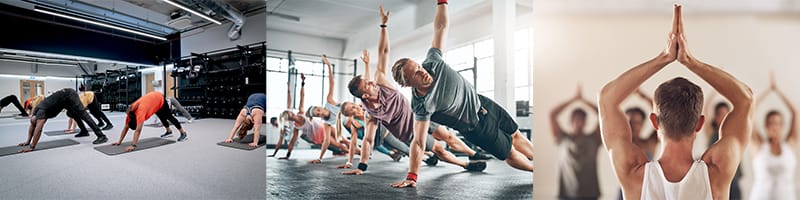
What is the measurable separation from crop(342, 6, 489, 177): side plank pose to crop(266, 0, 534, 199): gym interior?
0.04 meters

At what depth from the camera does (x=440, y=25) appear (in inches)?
75.5

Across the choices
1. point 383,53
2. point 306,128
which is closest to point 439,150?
point 383,53

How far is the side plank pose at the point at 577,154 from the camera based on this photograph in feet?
6.37

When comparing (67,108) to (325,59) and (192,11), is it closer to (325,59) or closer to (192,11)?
(192,11)

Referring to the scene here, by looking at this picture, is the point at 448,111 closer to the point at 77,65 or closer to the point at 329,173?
the point at 329,173

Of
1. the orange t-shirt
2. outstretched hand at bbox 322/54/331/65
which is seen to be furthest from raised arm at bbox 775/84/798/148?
the orange t-shirt

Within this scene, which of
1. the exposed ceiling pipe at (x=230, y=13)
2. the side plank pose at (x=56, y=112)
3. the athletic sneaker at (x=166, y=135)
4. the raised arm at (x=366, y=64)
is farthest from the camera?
the athletic sneaker at (x=166, y=135)

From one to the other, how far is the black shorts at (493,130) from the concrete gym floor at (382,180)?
0.33 ft

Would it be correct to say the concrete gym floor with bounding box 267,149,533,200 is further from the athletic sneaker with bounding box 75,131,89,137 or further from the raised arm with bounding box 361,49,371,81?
the athletic sneaker with bounding box 75,131,89,137

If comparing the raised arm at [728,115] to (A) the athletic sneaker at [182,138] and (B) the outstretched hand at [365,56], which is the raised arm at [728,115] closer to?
(B) the outstretched hand at [365,56]

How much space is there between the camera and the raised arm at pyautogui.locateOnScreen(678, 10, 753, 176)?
75.4 inches

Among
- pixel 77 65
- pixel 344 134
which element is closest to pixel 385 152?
pixel 344 134

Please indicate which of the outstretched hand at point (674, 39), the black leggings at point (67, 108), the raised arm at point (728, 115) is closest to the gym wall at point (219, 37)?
the black leggings at point (67, 108)

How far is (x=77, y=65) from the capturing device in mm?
3193
